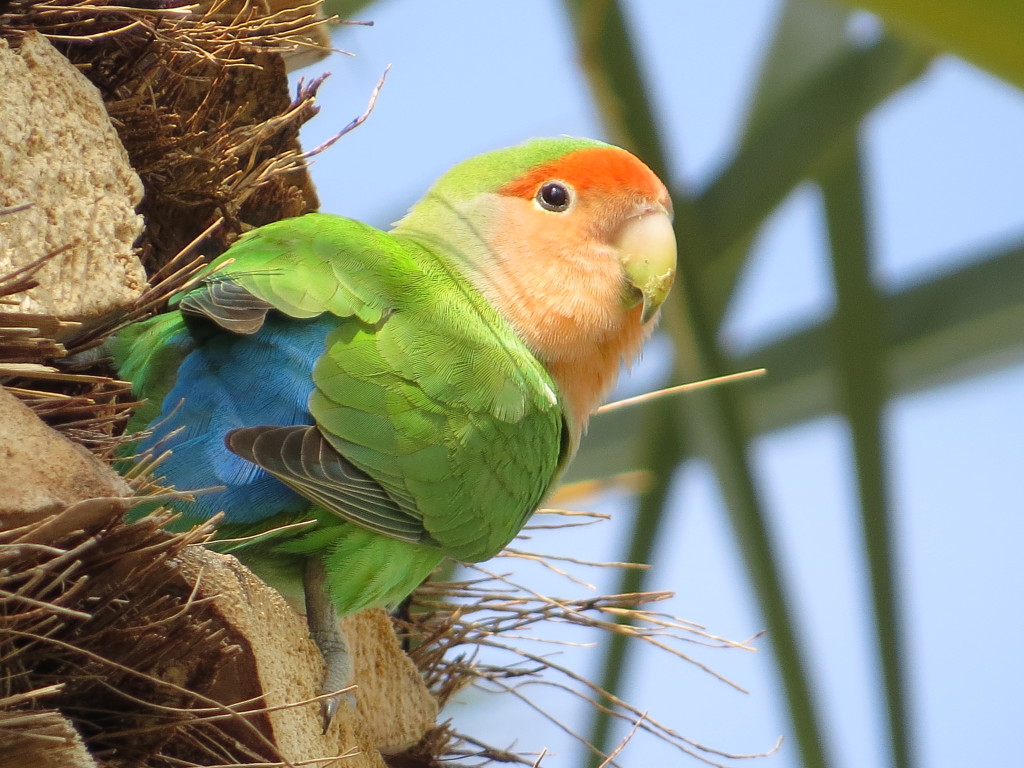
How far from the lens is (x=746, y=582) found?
3523 mm

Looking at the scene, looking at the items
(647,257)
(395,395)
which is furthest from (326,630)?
Answer: (647,257)

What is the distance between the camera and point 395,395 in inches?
77.4

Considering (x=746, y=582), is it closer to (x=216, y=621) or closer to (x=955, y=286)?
(x=955, y=286)

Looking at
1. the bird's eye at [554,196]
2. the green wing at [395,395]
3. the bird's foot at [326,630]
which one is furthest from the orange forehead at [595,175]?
the bird's foot at [326,630]

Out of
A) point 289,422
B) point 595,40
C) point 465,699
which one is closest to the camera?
point 289,422

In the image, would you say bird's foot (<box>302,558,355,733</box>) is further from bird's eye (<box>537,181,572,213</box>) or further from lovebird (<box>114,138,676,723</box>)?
bird's eye (<box>537,181,572,213</box>)

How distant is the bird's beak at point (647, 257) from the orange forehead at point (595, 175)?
71 mm

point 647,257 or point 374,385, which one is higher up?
point 647,257

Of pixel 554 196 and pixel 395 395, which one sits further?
pixel 554 196

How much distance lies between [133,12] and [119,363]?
587 millimetres

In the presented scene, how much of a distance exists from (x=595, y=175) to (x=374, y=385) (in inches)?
31.8

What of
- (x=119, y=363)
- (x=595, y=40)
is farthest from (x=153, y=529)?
(x=595, y=40)

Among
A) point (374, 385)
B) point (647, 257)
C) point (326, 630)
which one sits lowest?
point (326, 630)

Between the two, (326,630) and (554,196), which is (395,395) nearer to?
(326,630)
